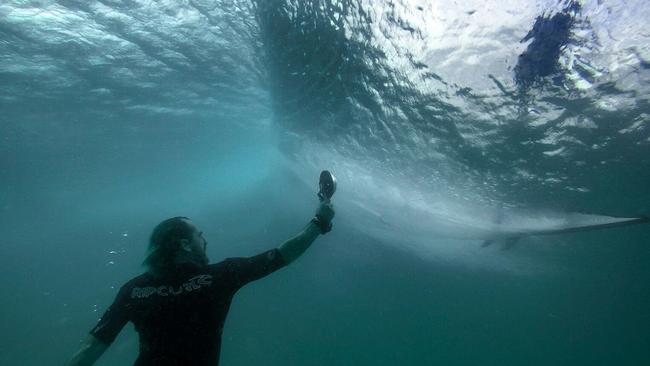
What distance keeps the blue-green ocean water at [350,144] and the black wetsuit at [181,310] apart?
4816 mm

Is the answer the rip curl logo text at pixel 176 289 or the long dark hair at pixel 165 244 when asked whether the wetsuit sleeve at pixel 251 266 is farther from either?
the long dark hair at pixel 165 244

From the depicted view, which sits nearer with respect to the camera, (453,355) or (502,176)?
(502,176)

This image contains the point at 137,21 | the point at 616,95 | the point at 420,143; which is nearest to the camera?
the point at 616,95

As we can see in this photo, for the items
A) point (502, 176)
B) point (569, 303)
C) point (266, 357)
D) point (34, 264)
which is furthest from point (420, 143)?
point (34, 264)

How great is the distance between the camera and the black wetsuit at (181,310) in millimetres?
2525

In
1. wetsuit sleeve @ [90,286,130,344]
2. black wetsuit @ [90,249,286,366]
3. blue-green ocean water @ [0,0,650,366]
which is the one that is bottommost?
wetsuit sleeve @ [90,286,130,344]

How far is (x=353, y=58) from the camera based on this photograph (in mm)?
11070

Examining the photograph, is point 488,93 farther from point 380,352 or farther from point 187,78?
point 380,352

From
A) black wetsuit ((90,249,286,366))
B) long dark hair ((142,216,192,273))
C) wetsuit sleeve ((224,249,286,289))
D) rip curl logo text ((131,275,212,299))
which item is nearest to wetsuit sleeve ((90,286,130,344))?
black wetsuit ((90,249,286,366))

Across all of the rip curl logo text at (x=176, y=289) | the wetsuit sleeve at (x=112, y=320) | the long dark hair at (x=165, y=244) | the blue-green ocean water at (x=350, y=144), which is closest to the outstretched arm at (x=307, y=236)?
the rip curl logo text at (x=176, y=289)

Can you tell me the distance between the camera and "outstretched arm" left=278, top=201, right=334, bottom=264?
294 centimetres

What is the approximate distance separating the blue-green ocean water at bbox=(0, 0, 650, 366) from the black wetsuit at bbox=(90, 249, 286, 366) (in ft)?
15.8

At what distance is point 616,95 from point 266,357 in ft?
122

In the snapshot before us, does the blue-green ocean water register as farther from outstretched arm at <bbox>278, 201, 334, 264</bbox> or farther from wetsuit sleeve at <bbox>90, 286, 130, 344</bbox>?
outstretched arm at <bbox>278, 201, 334, 264</bbox>
